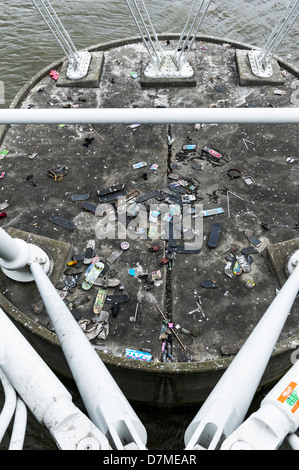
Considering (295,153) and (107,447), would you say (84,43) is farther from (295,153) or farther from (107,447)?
(107,447)

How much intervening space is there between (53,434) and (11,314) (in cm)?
367

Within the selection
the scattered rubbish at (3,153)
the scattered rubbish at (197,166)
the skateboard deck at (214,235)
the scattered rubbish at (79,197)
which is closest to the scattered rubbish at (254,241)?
the skateboard deck at (214,235)

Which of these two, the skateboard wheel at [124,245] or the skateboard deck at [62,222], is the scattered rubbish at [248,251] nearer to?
the skateboard wheel at [124,245]

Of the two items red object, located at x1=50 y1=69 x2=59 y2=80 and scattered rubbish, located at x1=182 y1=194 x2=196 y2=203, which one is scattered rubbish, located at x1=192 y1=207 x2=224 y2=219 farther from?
red object, located at x1=50 y1=69 x2=59 y2=80

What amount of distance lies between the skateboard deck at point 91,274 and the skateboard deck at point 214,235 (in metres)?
1.86

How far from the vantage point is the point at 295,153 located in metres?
7.25

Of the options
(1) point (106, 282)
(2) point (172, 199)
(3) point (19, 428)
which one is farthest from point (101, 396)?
(2) point (172, 199)

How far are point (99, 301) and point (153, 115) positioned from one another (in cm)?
341

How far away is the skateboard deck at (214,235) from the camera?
5.91m

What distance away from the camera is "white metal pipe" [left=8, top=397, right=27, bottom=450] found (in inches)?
66.1

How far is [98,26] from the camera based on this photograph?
12.8 meters

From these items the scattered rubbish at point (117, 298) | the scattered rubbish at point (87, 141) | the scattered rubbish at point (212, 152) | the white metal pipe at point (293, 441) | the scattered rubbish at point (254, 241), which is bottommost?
the scattered rubbish at point (117, 298)

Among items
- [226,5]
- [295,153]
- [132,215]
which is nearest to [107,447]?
[132,215]

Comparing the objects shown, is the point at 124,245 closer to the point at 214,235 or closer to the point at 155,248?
the point at 155,248
